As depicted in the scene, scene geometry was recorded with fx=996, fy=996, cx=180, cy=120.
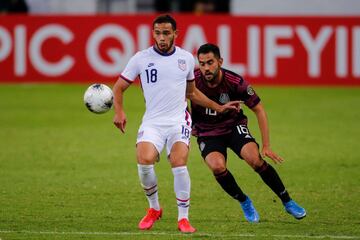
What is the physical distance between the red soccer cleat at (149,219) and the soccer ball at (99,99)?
127 cm

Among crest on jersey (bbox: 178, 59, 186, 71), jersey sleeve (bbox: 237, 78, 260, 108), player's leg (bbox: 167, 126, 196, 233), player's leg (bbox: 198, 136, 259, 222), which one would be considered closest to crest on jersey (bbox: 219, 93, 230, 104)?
jersey sleeve (bbox: 237, 78, 260, 108)

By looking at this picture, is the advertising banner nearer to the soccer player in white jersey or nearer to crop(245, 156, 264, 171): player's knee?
crop(245, 156, 264, 171): player's knee

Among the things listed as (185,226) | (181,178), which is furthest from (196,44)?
(185,226)

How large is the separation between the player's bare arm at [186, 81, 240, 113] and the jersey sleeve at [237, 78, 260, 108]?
0.77 ft

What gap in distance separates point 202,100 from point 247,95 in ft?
2.16

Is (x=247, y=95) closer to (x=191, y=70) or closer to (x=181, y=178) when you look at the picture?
(x=191, y=70)

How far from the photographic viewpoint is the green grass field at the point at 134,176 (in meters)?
11.0

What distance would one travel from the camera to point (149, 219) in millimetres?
11031

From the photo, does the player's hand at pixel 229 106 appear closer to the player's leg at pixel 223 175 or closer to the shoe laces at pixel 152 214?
the player's leg at pixel 223 175

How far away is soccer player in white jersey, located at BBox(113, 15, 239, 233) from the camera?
10734 mm

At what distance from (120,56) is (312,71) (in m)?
5.36

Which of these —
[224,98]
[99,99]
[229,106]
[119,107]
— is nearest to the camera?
[119,107]

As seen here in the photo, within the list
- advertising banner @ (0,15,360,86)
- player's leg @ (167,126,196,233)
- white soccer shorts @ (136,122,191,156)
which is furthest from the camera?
advertising banner @ (0,15,360,86)

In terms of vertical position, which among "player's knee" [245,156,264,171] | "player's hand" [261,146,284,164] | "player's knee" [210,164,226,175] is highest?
"player's hand" [261,146,284,164]
